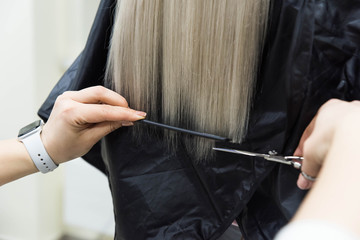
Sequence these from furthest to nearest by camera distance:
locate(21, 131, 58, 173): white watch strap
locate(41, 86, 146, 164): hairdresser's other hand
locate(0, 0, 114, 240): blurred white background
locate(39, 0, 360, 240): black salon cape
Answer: locate(0, 0, 114, 240): blurred white background
locate(21, 131, 58, 173): white watch strap
locate(41, 86, 146, 164): hairdresser's other hand
locate(39, 0, 360, 240): black salon cape

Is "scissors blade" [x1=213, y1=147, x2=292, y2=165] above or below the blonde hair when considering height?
below

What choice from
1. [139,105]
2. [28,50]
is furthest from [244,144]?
[28,50]

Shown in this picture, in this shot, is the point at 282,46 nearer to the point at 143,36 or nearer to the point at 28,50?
the point at 143,36

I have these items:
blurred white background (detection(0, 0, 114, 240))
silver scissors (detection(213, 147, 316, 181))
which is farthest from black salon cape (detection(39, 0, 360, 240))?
blurred white background (detection(0, 0, 114, 240))

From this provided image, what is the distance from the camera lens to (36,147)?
750mm

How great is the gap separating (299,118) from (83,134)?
441 mm

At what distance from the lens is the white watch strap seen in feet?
2.46

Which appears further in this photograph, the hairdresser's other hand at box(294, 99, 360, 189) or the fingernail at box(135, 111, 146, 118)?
the fingernail at box(135, 111, 146, 118)

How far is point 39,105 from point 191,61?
1.14 m

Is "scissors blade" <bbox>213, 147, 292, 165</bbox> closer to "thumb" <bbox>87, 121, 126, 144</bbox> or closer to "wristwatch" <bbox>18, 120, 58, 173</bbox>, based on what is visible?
"thumb" <bbox>87, 121, 126, 144</bbox>

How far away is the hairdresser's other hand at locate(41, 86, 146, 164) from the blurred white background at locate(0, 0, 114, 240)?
86 centimetres

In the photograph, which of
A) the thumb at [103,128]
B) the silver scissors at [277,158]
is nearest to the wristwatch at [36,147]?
the thumb at [103,128]

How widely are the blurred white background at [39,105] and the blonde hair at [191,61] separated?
91 cm

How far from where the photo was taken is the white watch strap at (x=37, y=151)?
2.46ft
